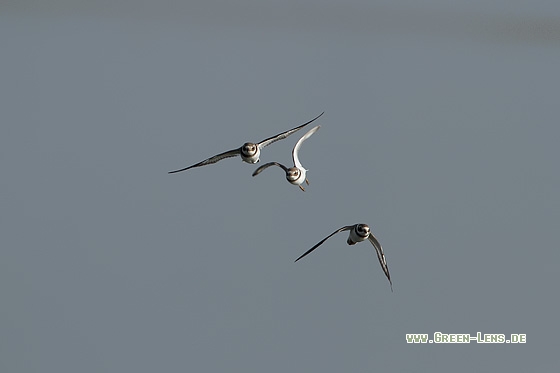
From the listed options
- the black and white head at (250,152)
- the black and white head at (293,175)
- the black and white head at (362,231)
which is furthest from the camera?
the black and white head at (362,231)

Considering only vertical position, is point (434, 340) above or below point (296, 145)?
above

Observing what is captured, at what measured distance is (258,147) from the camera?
42.7 ft

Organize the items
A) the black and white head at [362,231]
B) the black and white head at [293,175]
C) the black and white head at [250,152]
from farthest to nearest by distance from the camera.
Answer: the black and white head at [362,231]
the black and white head at [293,175]
the black and white head at [250,152]

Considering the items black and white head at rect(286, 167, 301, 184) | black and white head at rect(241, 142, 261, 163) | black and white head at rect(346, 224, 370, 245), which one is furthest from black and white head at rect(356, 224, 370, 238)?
black and white head at rect(241, 142, 261, 163)

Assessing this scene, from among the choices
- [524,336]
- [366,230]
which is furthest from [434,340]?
[366,230]

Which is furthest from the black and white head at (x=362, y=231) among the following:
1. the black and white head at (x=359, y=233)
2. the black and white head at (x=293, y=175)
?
the black and white head at (x=293, y=175)

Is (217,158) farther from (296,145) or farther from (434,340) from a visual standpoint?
(434,340)

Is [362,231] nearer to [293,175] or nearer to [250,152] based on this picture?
[293,175]

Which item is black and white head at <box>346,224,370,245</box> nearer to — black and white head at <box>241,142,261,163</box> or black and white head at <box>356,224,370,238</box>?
black and white head at <box>356,224,370,238</box>

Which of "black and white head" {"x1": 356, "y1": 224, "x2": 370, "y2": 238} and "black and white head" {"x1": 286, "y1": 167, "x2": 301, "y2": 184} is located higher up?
"black and white head" {"x1": 286, "y1": 167, "x2": 301, "y2": 184}

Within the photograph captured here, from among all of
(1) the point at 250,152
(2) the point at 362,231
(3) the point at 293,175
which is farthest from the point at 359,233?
(1) the point at 250,152

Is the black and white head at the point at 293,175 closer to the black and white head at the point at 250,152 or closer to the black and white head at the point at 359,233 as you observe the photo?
the black and white head at the point at 250,152

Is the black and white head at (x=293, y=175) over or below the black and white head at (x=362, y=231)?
over

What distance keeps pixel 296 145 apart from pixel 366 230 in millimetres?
1251
